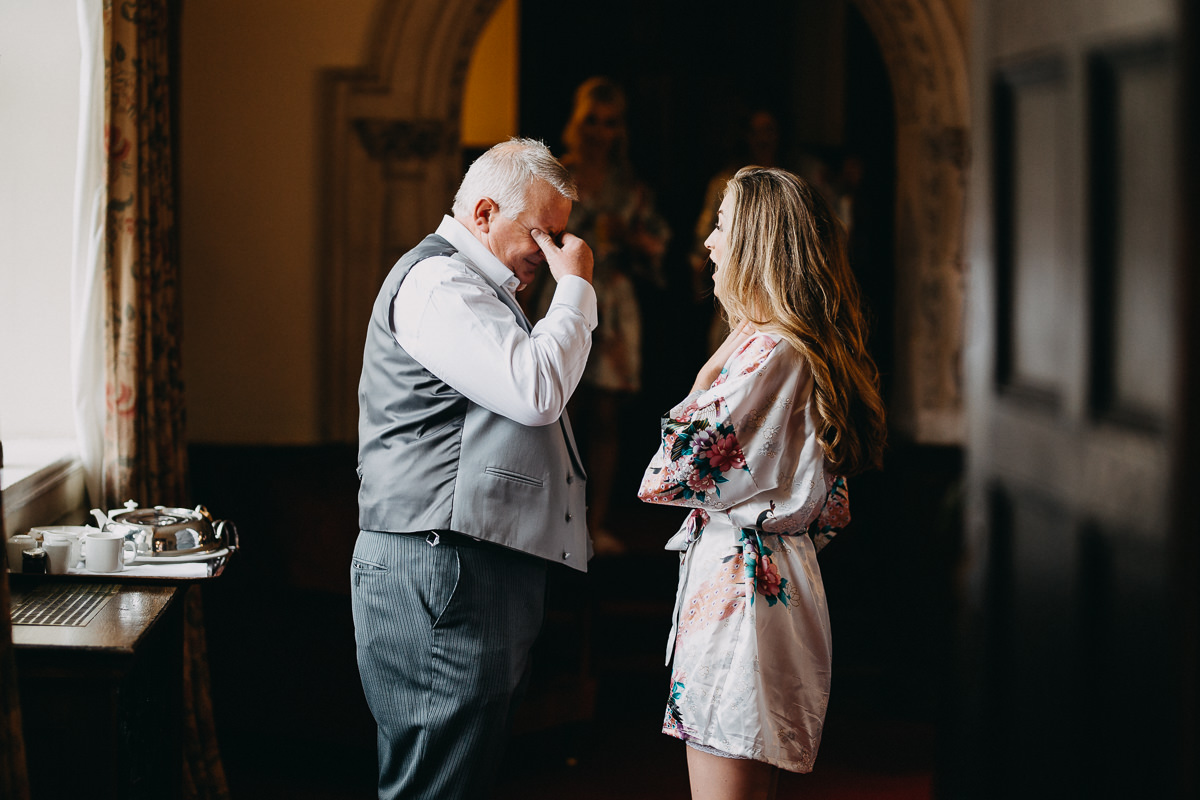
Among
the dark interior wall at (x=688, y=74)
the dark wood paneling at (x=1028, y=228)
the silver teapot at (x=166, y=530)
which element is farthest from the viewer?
the dark interior wall at (x=688, y=74)

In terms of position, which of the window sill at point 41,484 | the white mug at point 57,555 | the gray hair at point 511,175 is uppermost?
the gray hair at point 511,175

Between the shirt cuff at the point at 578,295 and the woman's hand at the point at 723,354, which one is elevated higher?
the shirt cuff at the point at 578,295

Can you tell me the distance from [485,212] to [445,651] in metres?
0.76

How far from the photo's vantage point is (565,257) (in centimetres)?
184

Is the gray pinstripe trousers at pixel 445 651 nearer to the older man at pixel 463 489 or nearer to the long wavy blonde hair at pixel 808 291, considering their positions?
the older man at pixel 463 489

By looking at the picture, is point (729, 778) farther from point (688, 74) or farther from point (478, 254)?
point (688, 74)

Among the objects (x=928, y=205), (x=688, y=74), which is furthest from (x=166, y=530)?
(x=688, y=74)

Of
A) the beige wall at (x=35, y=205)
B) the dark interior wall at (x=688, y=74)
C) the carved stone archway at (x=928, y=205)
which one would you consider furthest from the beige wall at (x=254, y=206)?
the carved stone archway at (x=928, y=205)

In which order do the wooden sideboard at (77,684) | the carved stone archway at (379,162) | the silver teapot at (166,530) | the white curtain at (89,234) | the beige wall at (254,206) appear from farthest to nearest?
1. the carved stone archway at (379,162)
2. the beige wall at (254,206)
3. the white curtain at (89,234)
4. the silver teapot at (166,530)
5. the wooden sideboard at (77,684)

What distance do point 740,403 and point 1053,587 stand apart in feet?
3.33

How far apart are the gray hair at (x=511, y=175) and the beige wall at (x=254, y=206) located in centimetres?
231

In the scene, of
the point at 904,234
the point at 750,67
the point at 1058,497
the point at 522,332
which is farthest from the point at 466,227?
the point at 750,67

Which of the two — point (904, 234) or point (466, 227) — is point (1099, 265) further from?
point (904, 234)

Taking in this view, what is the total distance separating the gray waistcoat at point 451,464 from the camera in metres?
1.67
